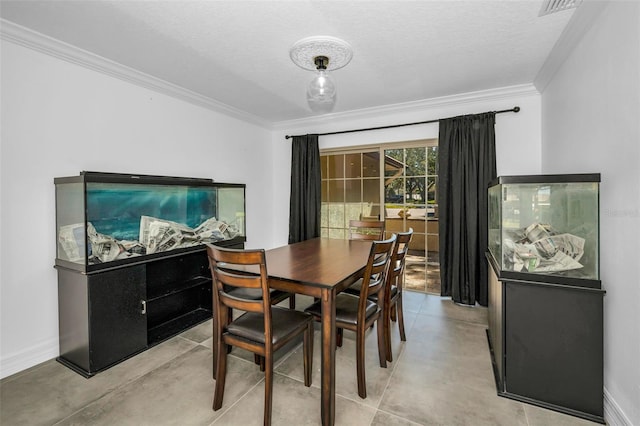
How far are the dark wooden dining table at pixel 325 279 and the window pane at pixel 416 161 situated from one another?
181 centimetres

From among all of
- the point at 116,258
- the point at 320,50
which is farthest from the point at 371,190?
the point at 116,258

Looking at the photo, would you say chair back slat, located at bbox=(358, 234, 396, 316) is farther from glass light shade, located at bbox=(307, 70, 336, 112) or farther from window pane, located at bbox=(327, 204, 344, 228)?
window pane, located at bbox=(327, 204, 344, 228)

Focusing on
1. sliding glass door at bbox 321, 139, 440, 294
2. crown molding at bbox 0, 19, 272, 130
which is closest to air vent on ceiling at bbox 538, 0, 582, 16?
sliding glass door at bbox 321, 139, 440, 294

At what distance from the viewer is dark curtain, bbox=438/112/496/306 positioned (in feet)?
10.9

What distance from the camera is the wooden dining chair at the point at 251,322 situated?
1573 millimetres

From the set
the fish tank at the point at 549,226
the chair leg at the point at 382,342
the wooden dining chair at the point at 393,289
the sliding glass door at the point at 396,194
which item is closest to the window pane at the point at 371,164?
the sliding glass door at the point at 396,194

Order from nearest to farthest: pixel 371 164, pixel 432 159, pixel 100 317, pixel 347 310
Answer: pixel 347 310 → pixel 100 317 → pixel 432 159 → pixel 371 164

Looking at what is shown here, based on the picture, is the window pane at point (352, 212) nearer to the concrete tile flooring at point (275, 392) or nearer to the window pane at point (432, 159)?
the window pane at point (432, 159)

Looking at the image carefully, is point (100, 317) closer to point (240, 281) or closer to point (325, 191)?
point (240, 281)

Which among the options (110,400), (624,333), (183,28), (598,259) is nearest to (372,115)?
(183,28)

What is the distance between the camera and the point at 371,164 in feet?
13.9

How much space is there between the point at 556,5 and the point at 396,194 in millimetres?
2462

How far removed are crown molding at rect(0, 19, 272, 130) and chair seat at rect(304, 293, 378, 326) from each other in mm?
2676

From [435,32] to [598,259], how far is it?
182cm
